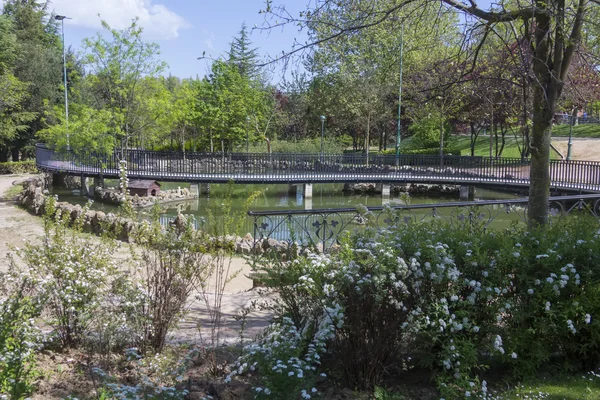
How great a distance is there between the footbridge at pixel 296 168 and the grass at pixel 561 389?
20410mm

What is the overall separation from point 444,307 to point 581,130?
4310 cm

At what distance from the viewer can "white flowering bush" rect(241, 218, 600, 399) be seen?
157 inches

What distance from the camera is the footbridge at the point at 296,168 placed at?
80.5 ft

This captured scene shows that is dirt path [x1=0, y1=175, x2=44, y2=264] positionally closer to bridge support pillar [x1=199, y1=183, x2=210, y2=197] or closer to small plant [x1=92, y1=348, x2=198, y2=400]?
small plant [x1=92, y1=348, x2=198, y2=400]

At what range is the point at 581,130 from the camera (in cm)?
4147

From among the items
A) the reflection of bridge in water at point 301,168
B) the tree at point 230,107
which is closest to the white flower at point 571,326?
the reflection of bridge in water at point 301,168

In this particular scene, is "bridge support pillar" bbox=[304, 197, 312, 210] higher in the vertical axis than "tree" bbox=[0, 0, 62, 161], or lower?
lower

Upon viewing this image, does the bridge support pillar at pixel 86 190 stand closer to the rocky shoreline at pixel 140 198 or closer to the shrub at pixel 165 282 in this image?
the rocky shoreline at pixel 140 198

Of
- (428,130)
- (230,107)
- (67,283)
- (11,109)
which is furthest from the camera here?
(428,130)

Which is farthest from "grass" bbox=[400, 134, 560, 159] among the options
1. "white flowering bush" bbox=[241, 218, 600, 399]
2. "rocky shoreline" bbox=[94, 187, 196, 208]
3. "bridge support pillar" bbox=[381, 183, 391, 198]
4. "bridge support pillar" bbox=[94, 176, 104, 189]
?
"white flowering bush" bbox=[241, 218, 600, 399]

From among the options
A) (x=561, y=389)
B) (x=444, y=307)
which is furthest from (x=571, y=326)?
(x=444, y=307)

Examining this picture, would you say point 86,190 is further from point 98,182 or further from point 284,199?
point 284,199

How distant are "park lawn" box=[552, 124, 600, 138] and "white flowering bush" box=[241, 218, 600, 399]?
39384mm

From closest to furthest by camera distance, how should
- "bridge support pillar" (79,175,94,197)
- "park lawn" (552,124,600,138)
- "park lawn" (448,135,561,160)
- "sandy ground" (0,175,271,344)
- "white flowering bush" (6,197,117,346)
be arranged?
"white flowering bush" (6,197,117,346), "sandy ground" (0,175,271,344), "bridge support pillar" (79,175,94,197), "park lawn" (448,135,561,160), "park lawn" (552,124,600,138)
